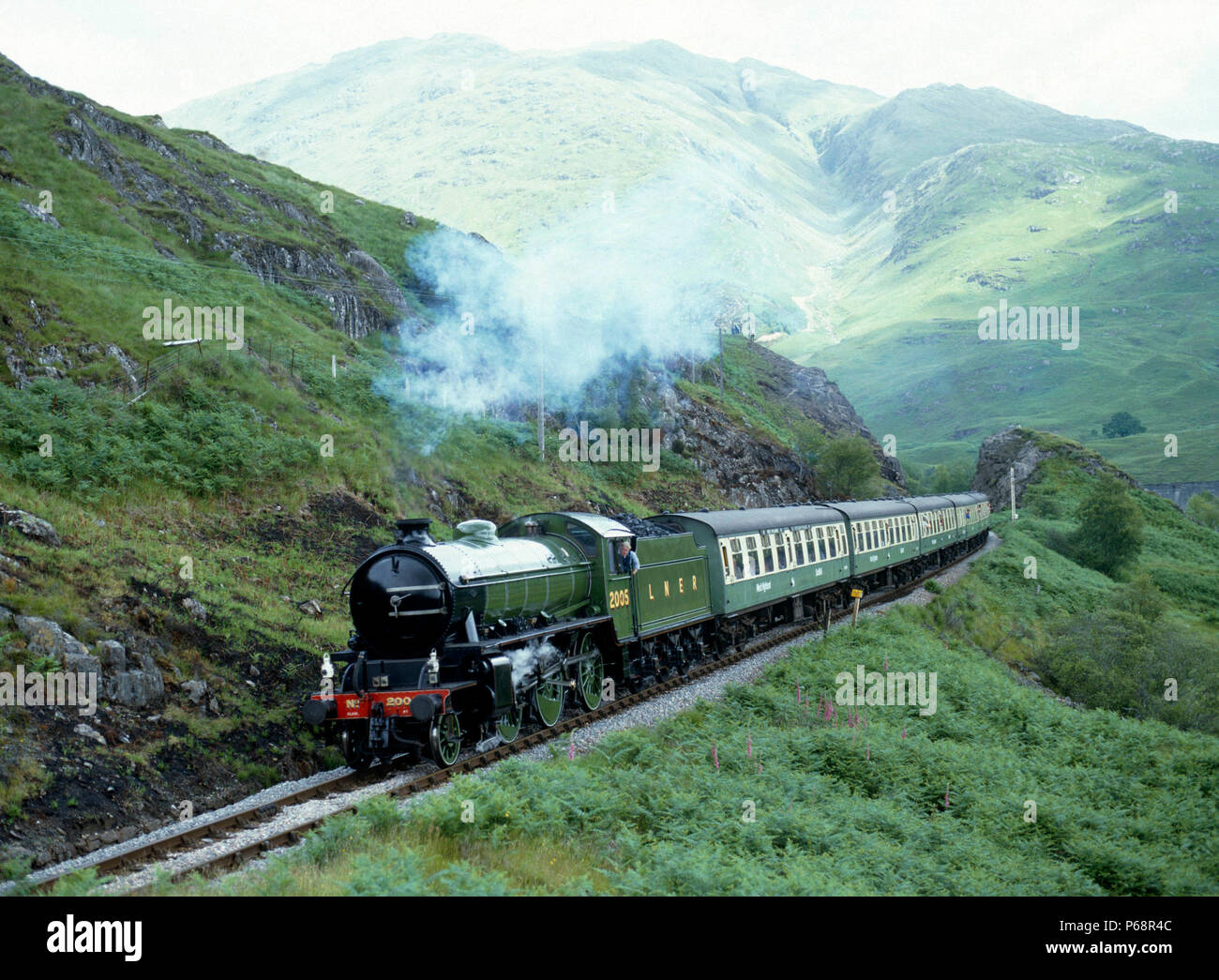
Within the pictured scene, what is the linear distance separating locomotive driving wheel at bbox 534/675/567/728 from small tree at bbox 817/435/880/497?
2231 inches

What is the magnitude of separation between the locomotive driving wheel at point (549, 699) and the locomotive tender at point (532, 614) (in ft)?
0.14

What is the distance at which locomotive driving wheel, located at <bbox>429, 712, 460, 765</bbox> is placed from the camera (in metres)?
13.2

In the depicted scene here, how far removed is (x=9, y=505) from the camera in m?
16.1

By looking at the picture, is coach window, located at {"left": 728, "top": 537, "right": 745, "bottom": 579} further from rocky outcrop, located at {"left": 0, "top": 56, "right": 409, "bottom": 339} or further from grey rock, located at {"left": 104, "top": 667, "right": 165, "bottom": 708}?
rocky outcrop, located at {"left": 0, "top": 56, "right": 409, "bottom": 339}

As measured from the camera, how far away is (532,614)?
16.0m

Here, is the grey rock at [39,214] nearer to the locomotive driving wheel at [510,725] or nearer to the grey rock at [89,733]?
the grey rock at [89,733]

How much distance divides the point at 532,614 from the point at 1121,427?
617 feet

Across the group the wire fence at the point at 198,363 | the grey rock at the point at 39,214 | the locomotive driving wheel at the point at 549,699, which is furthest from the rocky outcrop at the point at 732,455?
the locomotive driving wheel at the point at 549,699

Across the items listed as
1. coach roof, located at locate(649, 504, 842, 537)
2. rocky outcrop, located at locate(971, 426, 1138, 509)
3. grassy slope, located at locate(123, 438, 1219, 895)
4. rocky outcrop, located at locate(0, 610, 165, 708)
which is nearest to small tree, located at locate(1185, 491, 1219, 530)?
rocky outcrop, located at locate(971, 426, 1138, 509)

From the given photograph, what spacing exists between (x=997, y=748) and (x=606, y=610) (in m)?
8.99

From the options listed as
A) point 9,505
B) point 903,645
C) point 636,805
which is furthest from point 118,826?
point 903,645

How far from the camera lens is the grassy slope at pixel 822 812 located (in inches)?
337
